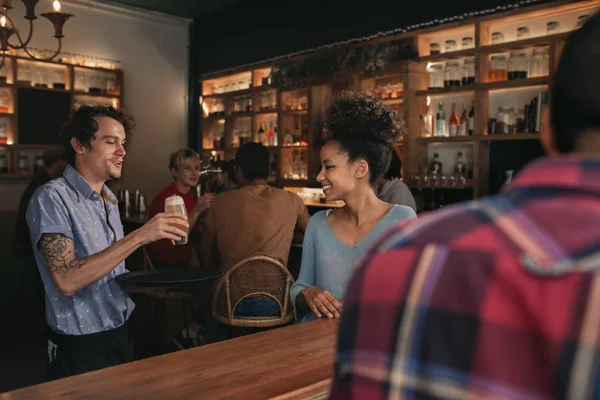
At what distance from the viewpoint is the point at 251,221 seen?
129 inches

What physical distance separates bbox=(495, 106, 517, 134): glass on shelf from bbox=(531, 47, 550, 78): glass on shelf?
401mm

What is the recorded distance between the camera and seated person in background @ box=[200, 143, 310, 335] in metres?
3.28

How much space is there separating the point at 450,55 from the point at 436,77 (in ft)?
1.16

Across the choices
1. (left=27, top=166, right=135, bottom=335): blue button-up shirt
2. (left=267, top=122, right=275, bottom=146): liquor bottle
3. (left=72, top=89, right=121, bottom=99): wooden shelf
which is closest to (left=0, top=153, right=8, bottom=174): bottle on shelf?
(left=72, top=89, right=121, bottom=99): wooden shelf

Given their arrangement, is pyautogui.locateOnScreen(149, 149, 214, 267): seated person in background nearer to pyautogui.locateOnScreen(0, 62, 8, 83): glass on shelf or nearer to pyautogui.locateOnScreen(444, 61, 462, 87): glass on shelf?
pyautogui.locateOnScreen(444, 61, 462, 87): glass on shelf

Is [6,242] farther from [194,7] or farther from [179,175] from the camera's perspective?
[194,7]

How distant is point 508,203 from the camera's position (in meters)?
0.49

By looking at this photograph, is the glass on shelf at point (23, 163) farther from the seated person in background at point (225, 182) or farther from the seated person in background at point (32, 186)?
the seated person in background at point (225, 182)

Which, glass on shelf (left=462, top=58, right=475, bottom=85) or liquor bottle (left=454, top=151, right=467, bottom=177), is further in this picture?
liquor bottle (left=454, top=151, right=467, bottom=177)

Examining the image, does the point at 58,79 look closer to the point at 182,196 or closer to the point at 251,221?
the point at 182,196

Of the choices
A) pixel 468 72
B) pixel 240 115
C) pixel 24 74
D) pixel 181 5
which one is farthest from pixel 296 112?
pixel 24 74

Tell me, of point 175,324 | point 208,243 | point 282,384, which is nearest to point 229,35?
point 175,324

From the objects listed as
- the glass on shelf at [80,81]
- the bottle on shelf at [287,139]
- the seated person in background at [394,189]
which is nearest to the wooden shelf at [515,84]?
the seated person in background at [394,189]

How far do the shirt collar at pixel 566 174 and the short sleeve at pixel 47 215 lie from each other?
1785 mm
